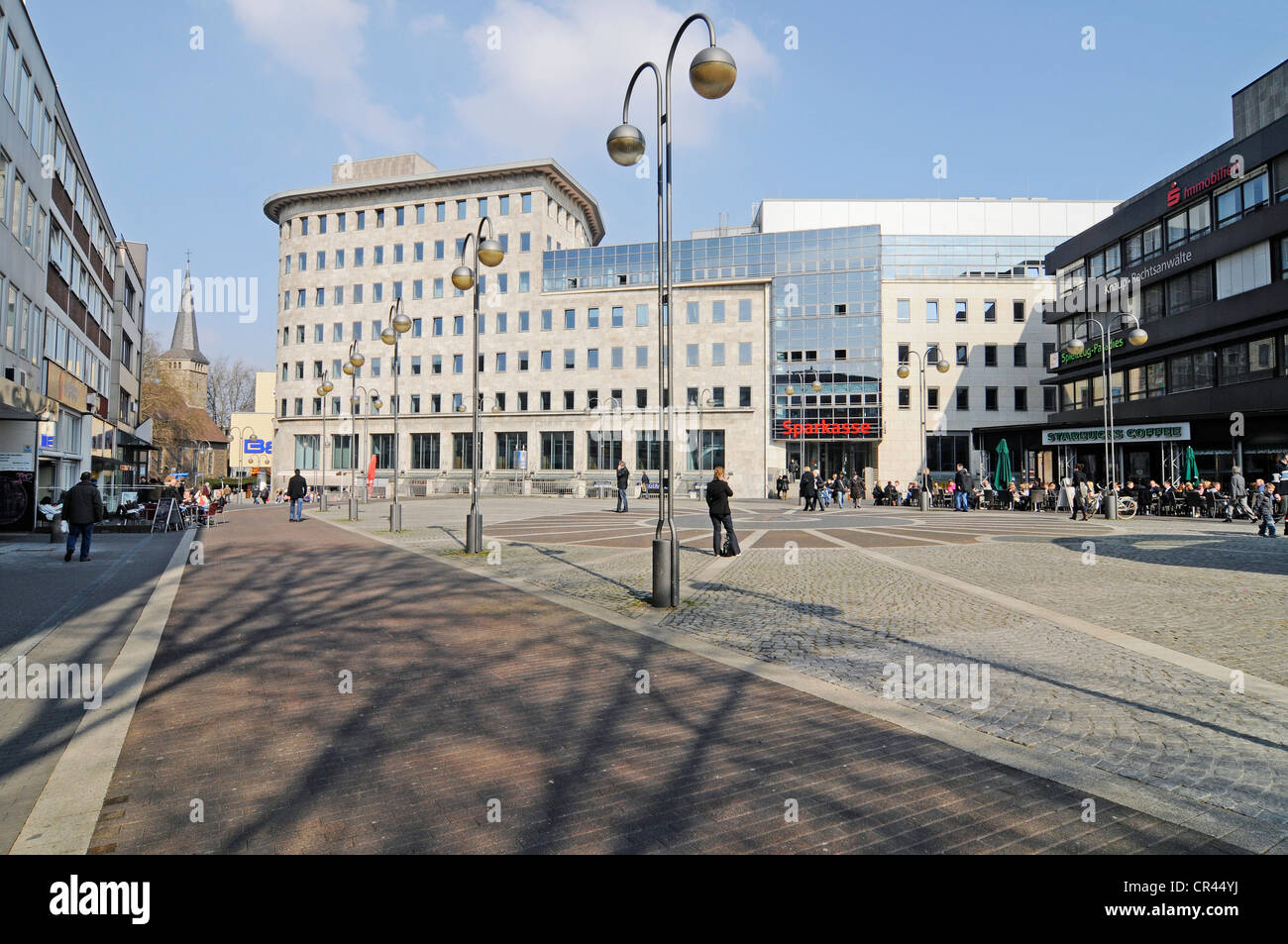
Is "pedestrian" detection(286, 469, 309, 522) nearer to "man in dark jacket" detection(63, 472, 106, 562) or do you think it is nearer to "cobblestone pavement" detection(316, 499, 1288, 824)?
"cobblestone pavement" detection(316, 499, 1288, 824)

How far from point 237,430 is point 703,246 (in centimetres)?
5930

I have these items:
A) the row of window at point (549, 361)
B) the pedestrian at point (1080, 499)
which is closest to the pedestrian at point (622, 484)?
the pedestrian at point (1080, 499)

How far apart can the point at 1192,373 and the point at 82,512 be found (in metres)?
43.1

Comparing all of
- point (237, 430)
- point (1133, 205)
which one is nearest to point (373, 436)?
point (237, 430)

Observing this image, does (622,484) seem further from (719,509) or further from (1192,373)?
(1192,373)

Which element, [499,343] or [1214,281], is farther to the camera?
[499,343]

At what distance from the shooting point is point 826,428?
5628cm

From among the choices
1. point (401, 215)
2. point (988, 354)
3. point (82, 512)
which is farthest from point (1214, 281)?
point (401, 215)

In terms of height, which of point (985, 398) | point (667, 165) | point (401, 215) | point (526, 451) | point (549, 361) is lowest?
point (526, 451)

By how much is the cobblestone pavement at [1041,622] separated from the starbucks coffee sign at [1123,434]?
54.7 ft

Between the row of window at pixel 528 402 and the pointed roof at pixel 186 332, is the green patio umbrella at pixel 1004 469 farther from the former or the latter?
the pointed roof at pixel 186 332

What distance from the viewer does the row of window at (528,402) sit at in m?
57.5
